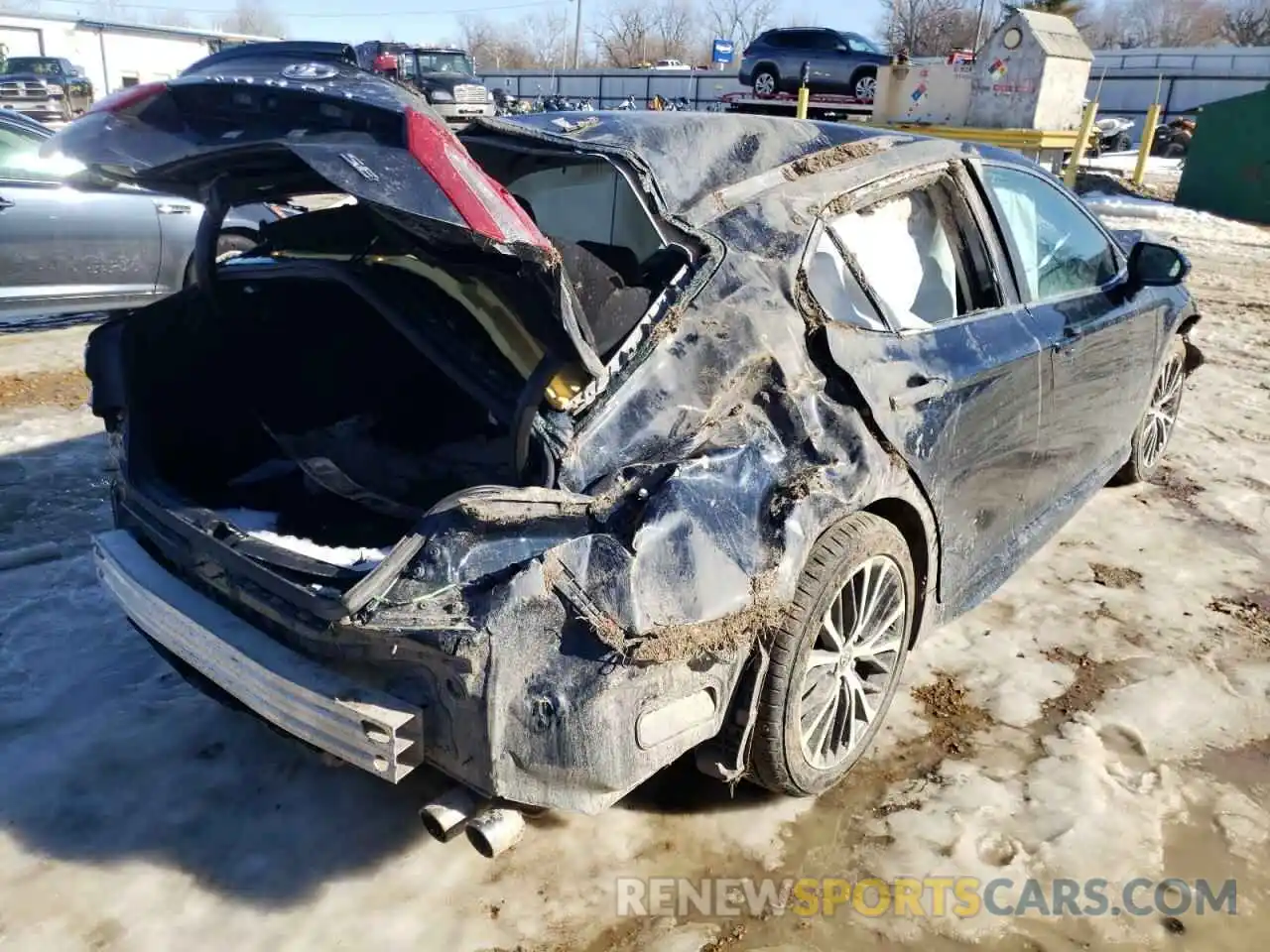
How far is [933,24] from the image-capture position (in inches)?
2462

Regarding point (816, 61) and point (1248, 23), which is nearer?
point (816, 61)

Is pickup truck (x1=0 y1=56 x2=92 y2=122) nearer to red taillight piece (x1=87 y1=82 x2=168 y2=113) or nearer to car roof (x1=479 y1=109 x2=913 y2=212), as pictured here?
red taillight piece (x1=87 y1=82 x2=168 y2=113)

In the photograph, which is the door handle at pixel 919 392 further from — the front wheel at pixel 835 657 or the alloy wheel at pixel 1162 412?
the alloy wheel at pixel 1162 412

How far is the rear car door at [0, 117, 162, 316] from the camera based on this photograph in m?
6.93

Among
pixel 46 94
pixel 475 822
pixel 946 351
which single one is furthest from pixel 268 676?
pixel 46 94

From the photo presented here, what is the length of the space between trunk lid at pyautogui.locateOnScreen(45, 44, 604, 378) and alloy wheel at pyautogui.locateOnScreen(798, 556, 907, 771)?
3.15ft

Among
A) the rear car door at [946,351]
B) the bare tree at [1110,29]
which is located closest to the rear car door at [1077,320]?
the rear car door at [946,351]

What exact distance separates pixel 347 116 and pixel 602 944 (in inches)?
76.4

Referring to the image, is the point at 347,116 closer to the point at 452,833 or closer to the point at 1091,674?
the point at 452,833

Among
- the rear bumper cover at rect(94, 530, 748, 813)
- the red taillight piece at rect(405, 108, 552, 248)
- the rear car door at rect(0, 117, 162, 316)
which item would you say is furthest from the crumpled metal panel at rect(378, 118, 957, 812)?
the rear car door at rect(0, 117, 162, 316)

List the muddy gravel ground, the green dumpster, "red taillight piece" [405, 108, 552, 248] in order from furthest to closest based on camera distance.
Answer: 1. the green dumpster
2. the muddy gravel ground
3. "red taillight piece" [405, 108, 552, 248]

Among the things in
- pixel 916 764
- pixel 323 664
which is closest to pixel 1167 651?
pixel 916 764

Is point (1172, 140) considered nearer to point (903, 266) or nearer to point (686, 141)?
point (903, 266)

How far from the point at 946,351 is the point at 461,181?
1.62 m
